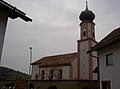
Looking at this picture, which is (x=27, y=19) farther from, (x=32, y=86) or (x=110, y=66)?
(x=32, y=86)

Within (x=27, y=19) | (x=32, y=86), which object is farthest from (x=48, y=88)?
(x=27, y=19)

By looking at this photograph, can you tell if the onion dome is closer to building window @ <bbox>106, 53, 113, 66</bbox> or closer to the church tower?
the church tower

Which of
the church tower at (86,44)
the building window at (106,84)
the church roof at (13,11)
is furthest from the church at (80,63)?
the church roof at (13,11)

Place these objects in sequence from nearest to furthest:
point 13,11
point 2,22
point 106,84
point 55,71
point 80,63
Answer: point 2,22 < point 13,11 < point 106,84 < point 80,63 < point 55,71

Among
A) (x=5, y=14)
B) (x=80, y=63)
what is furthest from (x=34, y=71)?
(x=5, y=14)

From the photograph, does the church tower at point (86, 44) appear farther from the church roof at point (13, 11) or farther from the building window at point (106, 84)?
the church roof at point (13, 11)

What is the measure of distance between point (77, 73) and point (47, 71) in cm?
706

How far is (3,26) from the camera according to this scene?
6184 millimetres

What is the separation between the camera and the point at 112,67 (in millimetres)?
11594

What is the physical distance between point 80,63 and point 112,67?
23.2m

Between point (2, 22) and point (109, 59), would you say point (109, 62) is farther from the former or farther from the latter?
point (2, 22)

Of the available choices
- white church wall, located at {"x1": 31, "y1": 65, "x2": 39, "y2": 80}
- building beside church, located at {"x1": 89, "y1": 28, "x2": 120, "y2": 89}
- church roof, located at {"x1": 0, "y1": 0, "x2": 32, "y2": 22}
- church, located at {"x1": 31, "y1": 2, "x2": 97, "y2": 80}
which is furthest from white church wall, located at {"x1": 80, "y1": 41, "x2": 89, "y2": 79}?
church roof, located at {"x1": 0, "y1": 0, "x2": 32, "y2": 22}

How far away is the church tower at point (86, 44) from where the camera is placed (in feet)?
108

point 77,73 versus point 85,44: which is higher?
point 85,44
